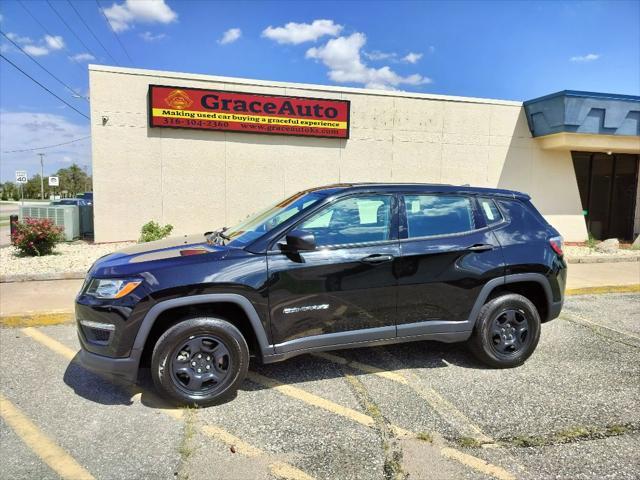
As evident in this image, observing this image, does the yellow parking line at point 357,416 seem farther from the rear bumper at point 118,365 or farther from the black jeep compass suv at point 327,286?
the rear bumper at point 118,365

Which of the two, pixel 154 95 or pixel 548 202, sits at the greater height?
pixel 154 95

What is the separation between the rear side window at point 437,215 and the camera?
13.1 ft

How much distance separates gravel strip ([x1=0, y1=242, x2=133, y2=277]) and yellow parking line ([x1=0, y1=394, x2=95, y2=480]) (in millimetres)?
5074

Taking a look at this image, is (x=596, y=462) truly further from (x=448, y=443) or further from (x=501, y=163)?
(x=501, y=163)

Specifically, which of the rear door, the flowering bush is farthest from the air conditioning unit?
the rear door

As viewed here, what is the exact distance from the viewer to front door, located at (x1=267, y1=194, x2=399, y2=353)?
354cm

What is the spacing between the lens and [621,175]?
15.0 meters

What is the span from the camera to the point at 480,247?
4.09 metres

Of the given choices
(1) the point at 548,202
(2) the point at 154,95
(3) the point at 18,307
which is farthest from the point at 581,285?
(2) the point at 154,95

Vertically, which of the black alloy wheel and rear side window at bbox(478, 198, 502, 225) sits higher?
rear side window at bbox(478, 198, 502, 225)

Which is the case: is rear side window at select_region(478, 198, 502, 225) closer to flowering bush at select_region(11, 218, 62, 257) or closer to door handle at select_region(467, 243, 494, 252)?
door handle at select_region(467, 243, 494, 252)

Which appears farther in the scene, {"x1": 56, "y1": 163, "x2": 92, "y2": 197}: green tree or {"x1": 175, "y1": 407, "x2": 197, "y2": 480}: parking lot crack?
{"x1": 56, "y1": 163, "x2": 92, "y2": 197}: green tree

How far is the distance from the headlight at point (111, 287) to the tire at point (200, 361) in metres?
0.43

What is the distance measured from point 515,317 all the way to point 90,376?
4.01m
